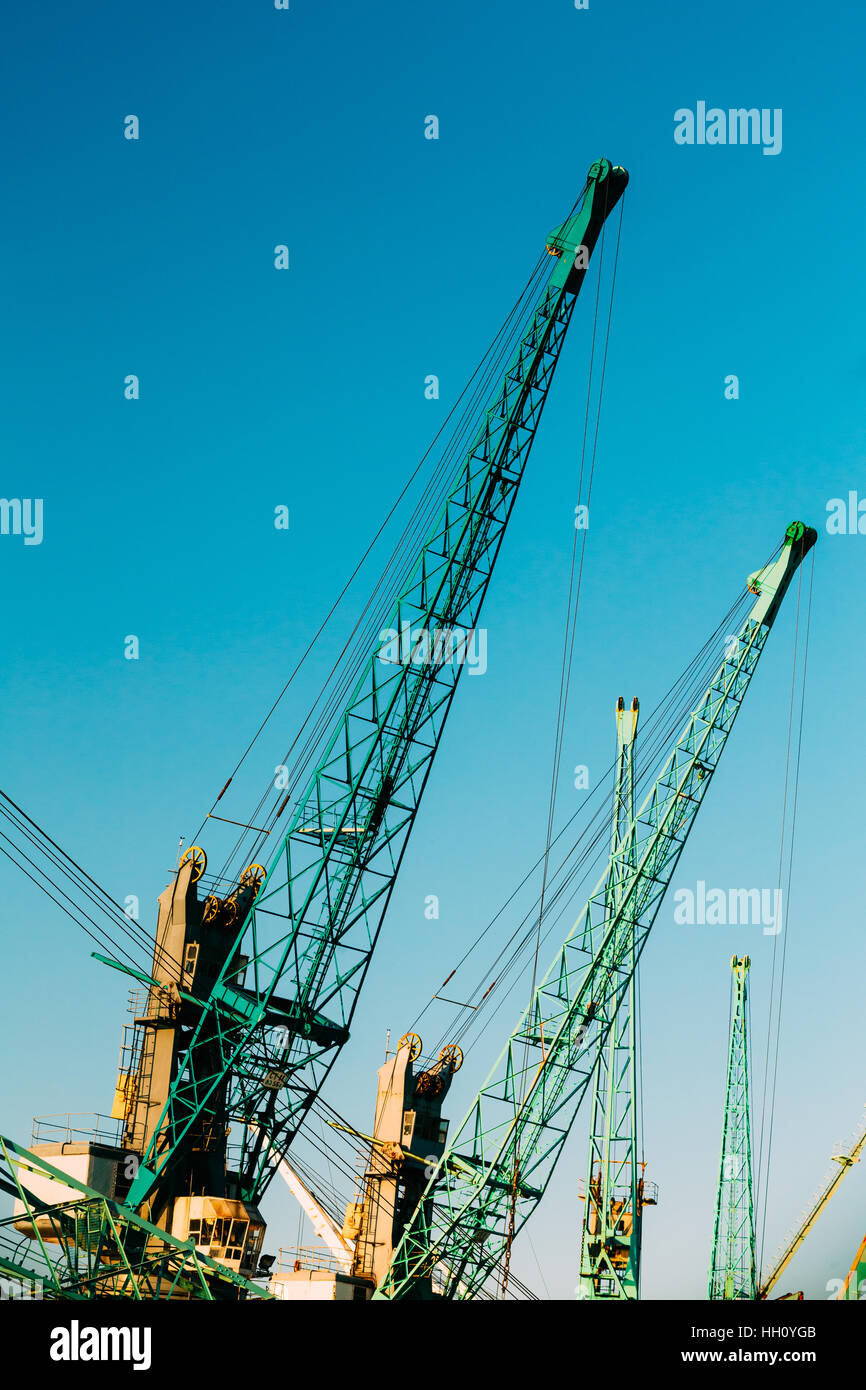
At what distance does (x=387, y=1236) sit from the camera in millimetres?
61219

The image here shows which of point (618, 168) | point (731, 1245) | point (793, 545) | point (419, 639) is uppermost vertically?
point (618, 168)

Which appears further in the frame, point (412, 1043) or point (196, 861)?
point (412, 1043)

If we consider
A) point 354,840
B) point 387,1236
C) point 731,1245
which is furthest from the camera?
point 731,1245

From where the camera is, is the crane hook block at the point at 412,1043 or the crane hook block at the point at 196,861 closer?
the crane hook block at the point at 196,861

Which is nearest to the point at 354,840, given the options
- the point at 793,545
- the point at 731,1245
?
the point at 793,545

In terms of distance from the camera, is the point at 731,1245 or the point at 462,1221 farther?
the point at 731,1245

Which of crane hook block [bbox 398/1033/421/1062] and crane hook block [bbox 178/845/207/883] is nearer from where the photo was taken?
crane hook block [bbox 178/845/207/883]

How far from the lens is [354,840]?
2062 inches

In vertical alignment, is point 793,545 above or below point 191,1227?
above

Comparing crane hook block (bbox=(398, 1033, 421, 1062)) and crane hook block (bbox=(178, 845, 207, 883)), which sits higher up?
crane hook block (bbox=(178, 845, 207, 883))

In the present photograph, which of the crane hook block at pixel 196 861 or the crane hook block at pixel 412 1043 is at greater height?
the crane hook block at pixel 196 861
